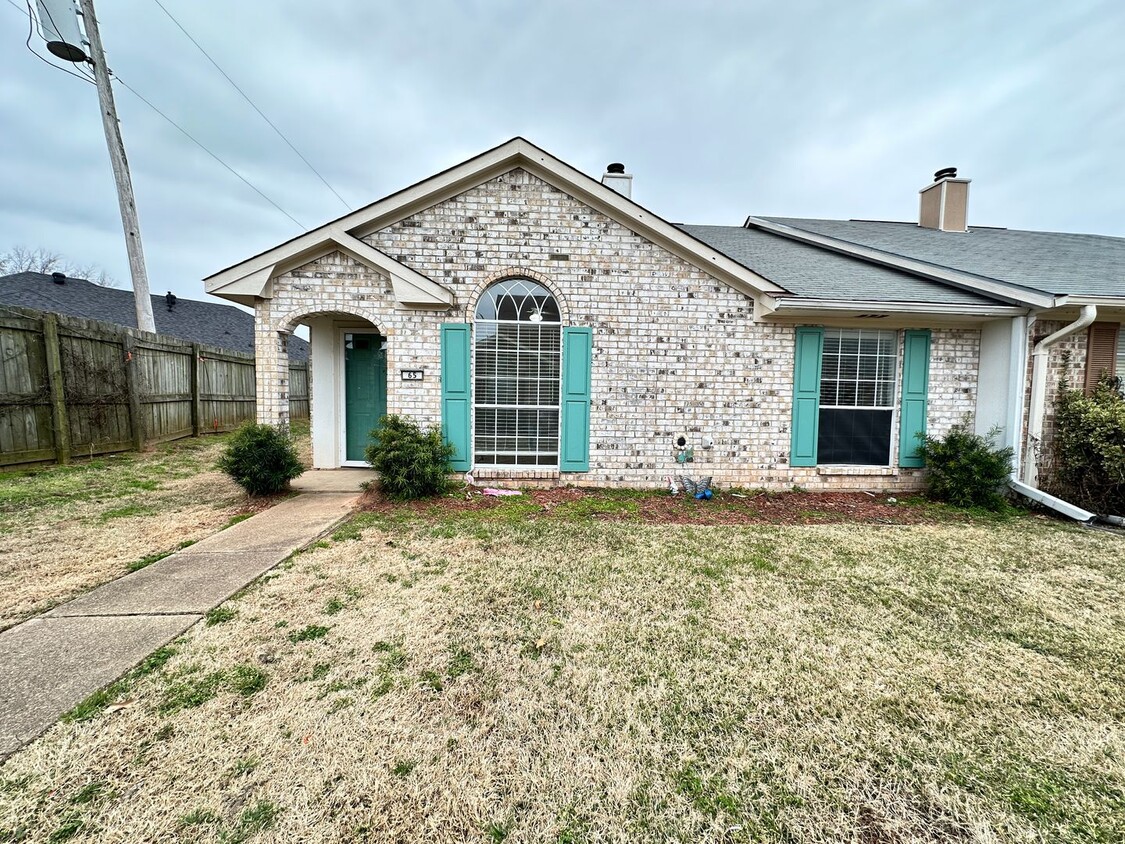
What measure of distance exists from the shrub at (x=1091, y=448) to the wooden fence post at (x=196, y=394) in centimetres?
1758

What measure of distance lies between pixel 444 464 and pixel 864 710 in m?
5.40

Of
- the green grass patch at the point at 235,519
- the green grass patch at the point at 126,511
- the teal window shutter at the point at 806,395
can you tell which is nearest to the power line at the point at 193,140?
the green grass patch at the point at 126,511

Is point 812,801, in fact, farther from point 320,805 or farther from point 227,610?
point 227,610

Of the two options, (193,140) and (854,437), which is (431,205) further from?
(193,140)

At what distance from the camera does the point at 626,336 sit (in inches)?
272

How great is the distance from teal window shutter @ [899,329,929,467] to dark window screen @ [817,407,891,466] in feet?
0.78

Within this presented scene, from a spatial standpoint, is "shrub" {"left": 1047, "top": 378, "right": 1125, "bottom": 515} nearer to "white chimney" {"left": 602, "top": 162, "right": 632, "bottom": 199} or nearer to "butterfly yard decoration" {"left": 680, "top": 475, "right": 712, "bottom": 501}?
"butterfly yard decoration" {"left": 680, "top": 475, "right": 712, "bottom": 501}

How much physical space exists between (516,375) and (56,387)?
7925mm

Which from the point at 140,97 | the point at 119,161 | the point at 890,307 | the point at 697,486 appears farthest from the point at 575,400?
the point at 140,97

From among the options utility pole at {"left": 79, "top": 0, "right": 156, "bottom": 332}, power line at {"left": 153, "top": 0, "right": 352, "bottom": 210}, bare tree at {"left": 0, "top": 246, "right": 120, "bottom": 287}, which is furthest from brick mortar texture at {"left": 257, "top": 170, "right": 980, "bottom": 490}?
bare tree at {"left": 0, "top": 246, "right": 120, "bottom": 287}

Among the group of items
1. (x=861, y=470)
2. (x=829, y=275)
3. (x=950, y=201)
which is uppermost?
(x=950, y=201)

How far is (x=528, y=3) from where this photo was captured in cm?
978

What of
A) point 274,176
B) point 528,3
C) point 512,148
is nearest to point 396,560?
point 512,148

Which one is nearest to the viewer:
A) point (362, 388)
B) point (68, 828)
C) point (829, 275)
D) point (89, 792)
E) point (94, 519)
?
point (68, 828)
